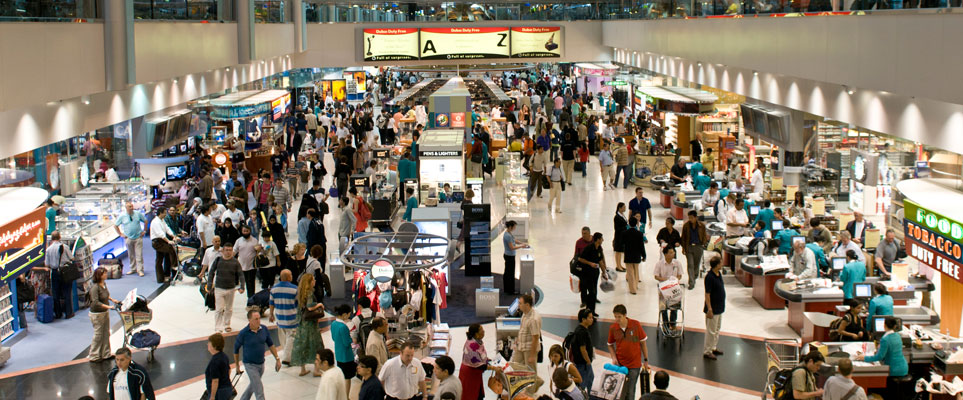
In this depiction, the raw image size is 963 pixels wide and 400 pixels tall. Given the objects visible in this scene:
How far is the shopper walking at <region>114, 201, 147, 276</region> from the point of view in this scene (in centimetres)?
1622

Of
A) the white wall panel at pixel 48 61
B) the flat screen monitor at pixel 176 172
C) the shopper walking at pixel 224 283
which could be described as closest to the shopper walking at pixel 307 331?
the shopper walking at pixel 224 283

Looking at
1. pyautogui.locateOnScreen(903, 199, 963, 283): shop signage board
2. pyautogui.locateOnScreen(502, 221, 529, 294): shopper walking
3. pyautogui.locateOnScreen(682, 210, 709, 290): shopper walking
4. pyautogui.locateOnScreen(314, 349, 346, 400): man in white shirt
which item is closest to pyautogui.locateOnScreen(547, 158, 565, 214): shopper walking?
pyautogui.locateOnScreen(682, 210, 709, 290): shopper walking

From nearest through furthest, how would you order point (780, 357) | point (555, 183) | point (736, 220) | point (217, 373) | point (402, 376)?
point (402, 376)
point (217, 373)
point (780, 357)
point (736, 220)
point (555, 183)

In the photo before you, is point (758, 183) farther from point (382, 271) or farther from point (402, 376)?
point (402, 376)

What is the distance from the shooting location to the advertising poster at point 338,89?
4903 centimetres

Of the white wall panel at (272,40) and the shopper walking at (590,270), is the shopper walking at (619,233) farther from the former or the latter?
the white wall panel at (272,40)

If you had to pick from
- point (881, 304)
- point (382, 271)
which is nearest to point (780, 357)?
point (881, 304)

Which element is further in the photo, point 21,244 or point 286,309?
point 286,309

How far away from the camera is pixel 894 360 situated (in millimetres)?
10375

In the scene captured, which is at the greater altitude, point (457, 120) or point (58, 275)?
point (457, 120)

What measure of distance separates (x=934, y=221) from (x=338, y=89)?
133 feet

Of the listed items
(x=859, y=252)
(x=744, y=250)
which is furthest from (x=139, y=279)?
(x=859, y=252)

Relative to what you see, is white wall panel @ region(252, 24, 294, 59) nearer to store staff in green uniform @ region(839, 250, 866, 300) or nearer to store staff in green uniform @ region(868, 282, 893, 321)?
store staff in green uniform @ region(839, 250, 866, 300)

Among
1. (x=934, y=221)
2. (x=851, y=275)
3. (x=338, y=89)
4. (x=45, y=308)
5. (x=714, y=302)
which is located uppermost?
(x=338, y=89)
